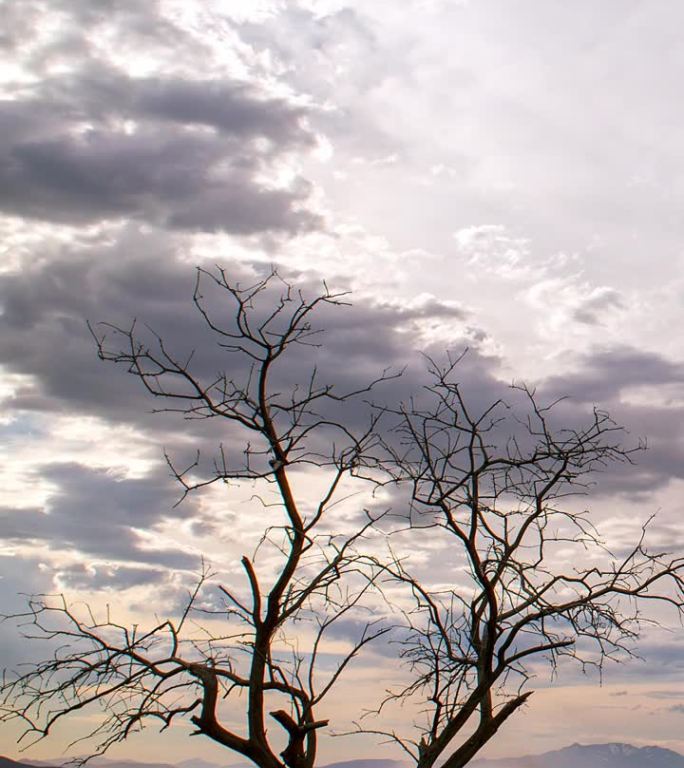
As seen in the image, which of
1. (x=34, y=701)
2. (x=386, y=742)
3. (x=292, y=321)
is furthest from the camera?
(x=386, y=742)

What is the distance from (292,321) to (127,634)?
13.1ft

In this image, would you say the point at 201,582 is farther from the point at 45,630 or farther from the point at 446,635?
the point at 446,635

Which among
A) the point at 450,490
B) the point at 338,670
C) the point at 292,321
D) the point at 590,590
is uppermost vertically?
the point at 292,321

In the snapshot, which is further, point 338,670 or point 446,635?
point 446,635

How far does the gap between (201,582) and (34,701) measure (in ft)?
7.08

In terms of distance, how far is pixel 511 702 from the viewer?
11.5 meters

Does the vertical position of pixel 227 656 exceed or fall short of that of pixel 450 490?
it falls short

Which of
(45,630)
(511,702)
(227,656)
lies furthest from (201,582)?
(511,702)

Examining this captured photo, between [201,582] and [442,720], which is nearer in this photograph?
[201,582]

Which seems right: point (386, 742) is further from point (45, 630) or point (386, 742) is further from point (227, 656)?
point (45, 630)

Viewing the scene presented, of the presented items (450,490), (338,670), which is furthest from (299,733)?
(450,490)

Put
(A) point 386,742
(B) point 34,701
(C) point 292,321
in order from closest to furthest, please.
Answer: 1. (B) point 34,701
2. (C) point 292,321
3. (A) point 386,742

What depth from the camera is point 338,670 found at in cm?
1084

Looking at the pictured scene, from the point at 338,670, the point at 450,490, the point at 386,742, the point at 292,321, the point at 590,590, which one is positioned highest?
the point at 292,321
